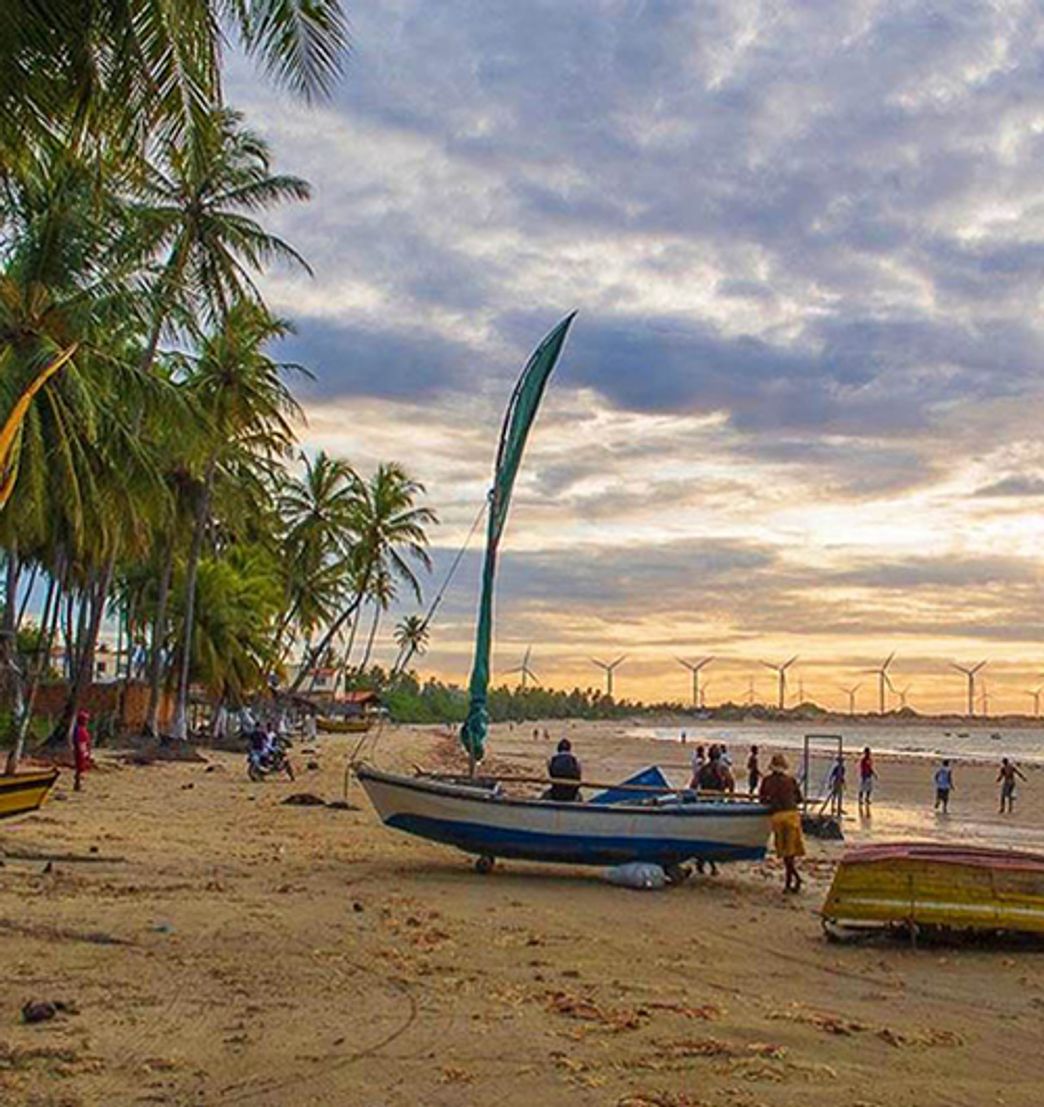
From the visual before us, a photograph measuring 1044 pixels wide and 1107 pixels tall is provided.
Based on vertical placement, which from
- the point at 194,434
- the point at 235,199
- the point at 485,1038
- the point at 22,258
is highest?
the point at 235,199

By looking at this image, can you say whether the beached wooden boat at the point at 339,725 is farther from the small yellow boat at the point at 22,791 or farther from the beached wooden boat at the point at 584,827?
the beached wooden boat at the point at 584,827

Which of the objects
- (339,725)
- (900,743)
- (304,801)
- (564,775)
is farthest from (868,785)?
(900,743)

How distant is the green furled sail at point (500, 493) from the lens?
46.5 feet

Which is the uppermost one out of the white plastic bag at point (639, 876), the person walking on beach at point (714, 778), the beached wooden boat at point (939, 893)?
the person walking on beach at point (714, 778)

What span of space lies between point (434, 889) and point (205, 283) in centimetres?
1814

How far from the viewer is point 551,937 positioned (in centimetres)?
1069

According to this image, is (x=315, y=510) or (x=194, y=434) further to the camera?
(x=315, y=510)

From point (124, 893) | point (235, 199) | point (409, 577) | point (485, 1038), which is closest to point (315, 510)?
point (409, 577)

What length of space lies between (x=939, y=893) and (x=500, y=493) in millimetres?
6176

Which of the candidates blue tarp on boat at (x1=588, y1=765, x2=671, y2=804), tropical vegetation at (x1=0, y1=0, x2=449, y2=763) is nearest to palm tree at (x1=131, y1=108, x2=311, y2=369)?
tropical vegetation at (x1=0, y1=0, x2=449, y2=763)

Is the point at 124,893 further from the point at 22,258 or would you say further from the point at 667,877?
the point at 22,258

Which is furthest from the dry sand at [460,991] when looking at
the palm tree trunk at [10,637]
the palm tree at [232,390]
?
the palm tree at [232,390]

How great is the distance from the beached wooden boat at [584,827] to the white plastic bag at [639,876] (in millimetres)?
81

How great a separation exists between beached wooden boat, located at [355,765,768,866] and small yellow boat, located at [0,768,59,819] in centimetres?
417
